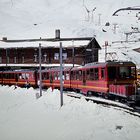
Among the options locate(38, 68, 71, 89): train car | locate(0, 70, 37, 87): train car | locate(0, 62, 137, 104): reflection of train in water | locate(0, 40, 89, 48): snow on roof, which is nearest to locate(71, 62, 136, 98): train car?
locate(0, 62, 137, 104): reflection of train in water

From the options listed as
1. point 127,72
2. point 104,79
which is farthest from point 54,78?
point 127,72

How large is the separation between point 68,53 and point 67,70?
26571 millimetres

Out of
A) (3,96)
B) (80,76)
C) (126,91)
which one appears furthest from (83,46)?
(126,91)

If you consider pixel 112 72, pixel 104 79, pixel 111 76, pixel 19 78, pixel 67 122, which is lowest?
pixel 67 122

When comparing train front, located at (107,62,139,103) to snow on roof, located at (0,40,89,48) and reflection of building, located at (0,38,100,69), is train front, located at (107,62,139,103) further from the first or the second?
snow on roof, located at (0,40,89,48)

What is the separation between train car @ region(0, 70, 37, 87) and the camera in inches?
1905

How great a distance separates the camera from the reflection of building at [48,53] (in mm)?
63969

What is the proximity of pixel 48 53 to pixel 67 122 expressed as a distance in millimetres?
46832

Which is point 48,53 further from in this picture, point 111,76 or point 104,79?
point 111,76

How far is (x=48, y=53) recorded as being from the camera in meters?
67.7

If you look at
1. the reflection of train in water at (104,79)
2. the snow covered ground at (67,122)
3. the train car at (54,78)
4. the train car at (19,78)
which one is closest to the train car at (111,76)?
the reflection of train in water at (104,79)

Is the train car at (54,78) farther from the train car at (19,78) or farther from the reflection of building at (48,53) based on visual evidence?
the reflection of building at (48,53)

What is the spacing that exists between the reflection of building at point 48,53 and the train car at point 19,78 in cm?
839

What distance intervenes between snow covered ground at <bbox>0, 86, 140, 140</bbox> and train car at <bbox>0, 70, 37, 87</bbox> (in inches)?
662
